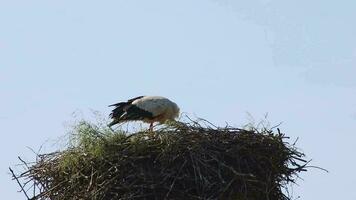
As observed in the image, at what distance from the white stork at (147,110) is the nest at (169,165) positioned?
66.1 inches

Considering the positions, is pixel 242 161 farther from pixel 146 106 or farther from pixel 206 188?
pixel 146 106

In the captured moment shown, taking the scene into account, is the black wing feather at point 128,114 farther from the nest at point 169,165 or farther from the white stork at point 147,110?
the nest at point 169,165

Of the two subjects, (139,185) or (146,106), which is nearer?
(139,185)

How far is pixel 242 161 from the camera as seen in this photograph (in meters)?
9.75

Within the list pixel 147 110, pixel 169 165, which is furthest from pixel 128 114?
pixel 169 165

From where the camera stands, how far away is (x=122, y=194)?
30.8 ft

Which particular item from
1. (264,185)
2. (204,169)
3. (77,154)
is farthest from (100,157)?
(264,185)

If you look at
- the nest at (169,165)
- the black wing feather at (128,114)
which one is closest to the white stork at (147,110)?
the black wing feather at (128,114)

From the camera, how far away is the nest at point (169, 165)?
9398 millimetres

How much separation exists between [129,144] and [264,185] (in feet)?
4.46

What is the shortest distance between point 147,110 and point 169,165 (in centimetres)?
226

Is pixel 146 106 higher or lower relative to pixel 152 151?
higher

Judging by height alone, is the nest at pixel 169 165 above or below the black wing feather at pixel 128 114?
below

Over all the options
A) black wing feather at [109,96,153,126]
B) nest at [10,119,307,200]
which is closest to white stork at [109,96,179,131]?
black wing feather at [109,96,153,126]
